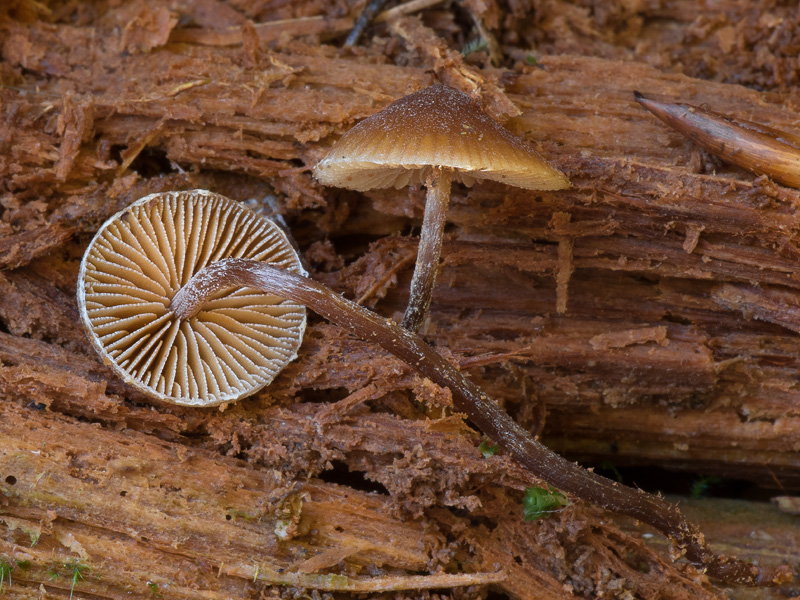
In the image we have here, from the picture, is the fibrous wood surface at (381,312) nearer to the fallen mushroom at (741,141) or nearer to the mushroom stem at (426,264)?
the fallen mushroom at (741,141)

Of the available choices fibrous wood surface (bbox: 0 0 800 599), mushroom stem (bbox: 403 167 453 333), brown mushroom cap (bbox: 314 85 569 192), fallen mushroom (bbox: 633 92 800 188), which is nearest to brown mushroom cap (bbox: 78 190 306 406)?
fibrous wood surface (bbox: 0 0 800 599)

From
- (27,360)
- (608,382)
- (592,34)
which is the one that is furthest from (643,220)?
(27,360)

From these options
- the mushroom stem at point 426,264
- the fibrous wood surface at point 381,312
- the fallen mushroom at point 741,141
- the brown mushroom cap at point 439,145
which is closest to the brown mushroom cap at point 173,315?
the fibrous wood surface at point 381,312

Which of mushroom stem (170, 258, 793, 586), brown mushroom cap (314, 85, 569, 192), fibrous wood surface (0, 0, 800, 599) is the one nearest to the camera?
brown mushroom cap (314, 85, 569, 192)

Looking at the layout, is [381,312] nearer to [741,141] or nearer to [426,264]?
[426,264]

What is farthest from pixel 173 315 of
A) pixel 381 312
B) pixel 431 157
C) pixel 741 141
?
pixel 741 141

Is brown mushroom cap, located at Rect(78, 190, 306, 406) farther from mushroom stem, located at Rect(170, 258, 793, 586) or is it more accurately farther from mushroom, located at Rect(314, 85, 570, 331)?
mushroom, located at Rect(314, 85, 570, 331)
